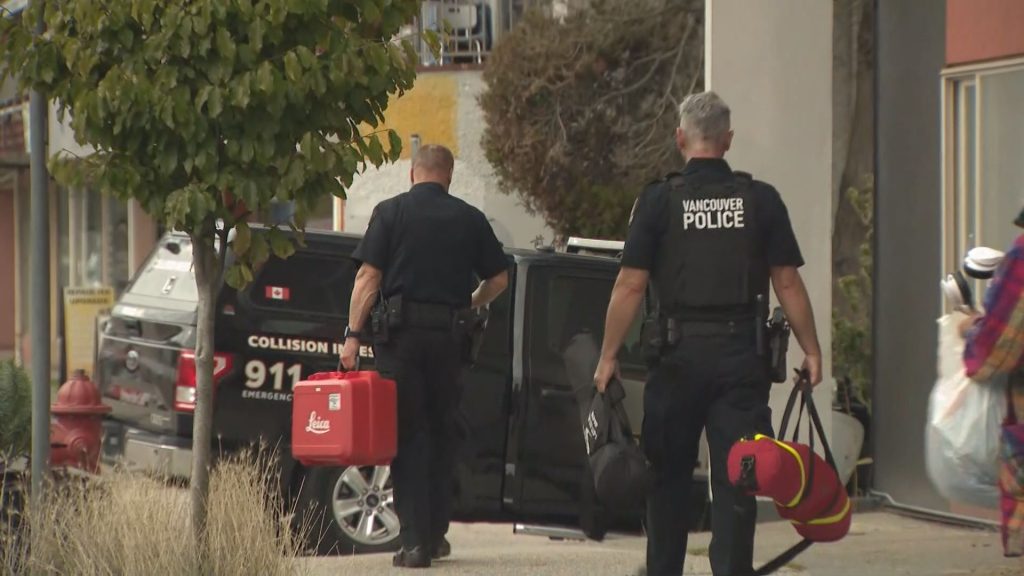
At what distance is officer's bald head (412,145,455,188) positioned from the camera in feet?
25.8

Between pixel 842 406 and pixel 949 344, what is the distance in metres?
5.05

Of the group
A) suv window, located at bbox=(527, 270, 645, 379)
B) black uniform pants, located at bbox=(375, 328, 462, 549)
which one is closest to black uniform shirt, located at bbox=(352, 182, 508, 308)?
black uniform pants, located at bbox=(375, 328, 462, 549)

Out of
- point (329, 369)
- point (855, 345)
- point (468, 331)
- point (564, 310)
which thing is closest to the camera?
point (468, 331)

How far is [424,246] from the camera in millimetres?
7637

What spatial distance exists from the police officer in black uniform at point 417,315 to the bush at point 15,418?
1.53 m

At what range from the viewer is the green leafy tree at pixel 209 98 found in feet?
20.6

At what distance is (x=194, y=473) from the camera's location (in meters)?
6.59

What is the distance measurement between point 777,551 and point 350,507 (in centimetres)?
217

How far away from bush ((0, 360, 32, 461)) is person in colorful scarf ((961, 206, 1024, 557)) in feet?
13.7

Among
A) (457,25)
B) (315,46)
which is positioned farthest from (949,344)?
(457,25)

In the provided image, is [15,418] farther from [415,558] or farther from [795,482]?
[795,482]

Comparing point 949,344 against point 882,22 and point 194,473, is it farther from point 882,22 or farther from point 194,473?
point 882,22

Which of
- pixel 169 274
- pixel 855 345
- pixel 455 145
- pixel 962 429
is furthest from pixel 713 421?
pixel 455 145

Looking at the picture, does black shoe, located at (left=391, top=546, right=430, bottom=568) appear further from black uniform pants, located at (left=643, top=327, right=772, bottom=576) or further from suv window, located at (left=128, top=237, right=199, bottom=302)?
suv window, located at (left=128, top=237, right=199, bottom=302)
